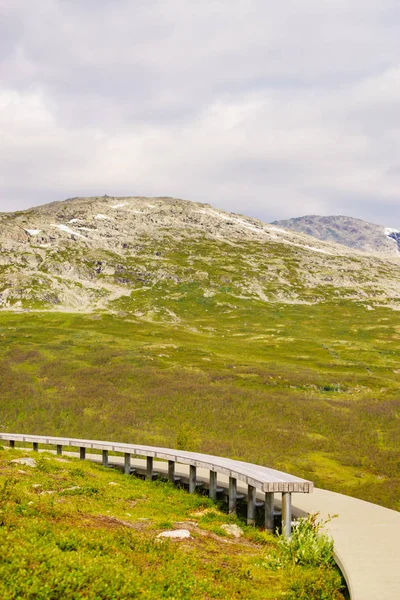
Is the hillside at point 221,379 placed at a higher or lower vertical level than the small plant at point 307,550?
lower

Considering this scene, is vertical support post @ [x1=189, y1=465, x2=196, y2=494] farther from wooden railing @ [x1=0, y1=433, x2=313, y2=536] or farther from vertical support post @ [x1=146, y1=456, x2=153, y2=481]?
vertical support post @ [x1=146, y1=456, x2=153, y2=481]

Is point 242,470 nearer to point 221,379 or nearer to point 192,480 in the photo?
point 192,480

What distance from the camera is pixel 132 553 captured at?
11812 mm

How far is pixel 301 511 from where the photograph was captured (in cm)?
1853

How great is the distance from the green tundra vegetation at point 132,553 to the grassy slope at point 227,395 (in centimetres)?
1325

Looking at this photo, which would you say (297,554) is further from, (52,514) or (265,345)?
(265,345)

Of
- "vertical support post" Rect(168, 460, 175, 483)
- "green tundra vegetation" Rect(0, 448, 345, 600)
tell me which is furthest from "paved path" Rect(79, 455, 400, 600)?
"vertical support post" Rect(168, 460, 175, 483)

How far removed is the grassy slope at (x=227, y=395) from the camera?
36156 millimetres

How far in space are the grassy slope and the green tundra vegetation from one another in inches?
521

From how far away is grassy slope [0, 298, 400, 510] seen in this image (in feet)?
119

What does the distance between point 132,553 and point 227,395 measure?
41018 millimetres

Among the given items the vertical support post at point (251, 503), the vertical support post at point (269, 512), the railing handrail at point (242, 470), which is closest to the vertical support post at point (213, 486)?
the railing handrail at point (242, 470)

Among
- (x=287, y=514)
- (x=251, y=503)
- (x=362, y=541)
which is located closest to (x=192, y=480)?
(x=251, y=503)

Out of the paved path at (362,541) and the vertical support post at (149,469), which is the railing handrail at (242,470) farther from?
the paved path at (362,541)
